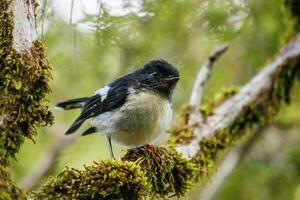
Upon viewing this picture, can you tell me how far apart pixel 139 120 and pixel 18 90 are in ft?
6.67

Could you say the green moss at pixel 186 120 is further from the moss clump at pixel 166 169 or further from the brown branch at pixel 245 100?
the moss clump at pixel 166 169

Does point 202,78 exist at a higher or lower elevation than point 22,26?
higher

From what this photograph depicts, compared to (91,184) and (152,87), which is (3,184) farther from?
(152,87)

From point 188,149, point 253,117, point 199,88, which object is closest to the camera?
point 188,149

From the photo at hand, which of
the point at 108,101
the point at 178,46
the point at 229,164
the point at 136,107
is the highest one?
the point at 178,46

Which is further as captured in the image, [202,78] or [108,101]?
[202,78]

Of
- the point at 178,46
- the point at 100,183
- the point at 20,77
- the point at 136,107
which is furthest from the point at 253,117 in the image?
the point at 20,77

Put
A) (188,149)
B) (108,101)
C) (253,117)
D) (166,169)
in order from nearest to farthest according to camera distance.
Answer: (166,169) → (188,149) → (108,101) → (253,117)

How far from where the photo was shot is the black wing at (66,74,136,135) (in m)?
5.27

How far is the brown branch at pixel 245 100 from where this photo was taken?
5016 millimetres

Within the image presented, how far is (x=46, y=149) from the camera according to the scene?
260 inches

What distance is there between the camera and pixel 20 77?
3127 millimetres

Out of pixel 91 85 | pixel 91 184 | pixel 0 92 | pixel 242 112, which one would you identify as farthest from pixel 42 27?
pixel 91 85

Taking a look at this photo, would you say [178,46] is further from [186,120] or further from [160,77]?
[186,120]
